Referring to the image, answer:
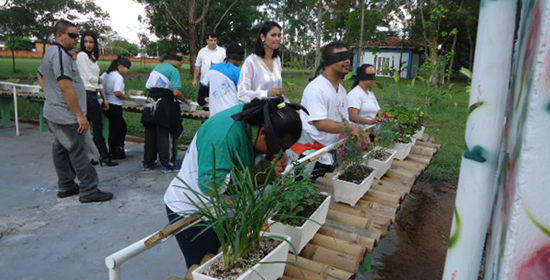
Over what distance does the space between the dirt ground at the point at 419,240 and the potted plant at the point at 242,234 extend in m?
2.36

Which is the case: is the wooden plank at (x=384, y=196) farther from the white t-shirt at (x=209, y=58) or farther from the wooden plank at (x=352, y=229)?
the white t-shirt at (x=209, y=58)

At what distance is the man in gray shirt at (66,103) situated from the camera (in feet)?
12.9

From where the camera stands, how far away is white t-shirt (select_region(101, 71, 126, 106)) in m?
6.13

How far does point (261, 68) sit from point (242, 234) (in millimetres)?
2539

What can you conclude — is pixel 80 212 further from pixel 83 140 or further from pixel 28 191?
pixel 28 191

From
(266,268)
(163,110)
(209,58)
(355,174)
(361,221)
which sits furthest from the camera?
(209,58)

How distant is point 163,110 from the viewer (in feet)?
18.0

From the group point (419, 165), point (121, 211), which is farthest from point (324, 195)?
point (121, 211)

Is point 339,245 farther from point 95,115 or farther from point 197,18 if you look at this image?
point 197,18

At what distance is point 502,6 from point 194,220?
4.19 feet

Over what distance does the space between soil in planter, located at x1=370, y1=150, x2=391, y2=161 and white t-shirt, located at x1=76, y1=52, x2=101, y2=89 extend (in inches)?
167

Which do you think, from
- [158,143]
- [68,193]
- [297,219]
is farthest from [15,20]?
[297,219]

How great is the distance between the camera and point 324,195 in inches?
87.1

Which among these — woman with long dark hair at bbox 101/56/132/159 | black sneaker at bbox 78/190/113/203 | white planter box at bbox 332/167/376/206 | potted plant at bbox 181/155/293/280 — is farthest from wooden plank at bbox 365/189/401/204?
woman with long dark hair at bbox 101/56/132/159
